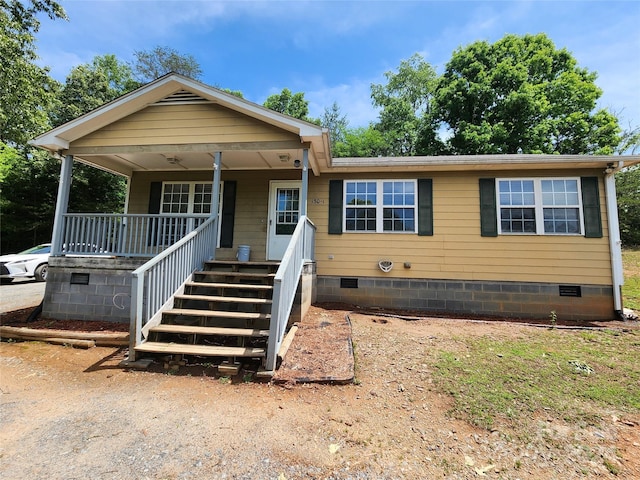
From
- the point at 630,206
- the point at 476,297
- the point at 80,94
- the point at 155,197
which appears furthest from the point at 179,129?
the point at 630,206

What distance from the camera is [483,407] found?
110 inches

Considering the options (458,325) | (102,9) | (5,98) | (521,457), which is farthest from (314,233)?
(5,98)

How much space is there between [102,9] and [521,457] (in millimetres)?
11943

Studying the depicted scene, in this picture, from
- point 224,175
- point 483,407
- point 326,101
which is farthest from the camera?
point 326,101

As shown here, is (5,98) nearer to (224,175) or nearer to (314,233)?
(224,175)

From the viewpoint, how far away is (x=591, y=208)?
257 inches

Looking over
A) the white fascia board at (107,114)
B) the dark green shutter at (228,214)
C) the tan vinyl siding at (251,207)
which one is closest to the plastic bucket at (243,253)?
the tan vinyl siding at (251,207)

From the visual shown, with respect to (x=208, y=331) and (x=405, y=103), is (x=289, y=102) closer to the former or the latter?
(x=405, y=103)

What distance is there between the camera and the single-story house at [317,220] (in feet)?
18.9

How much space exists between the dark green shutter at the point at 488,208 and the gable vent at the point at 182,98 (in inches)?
249

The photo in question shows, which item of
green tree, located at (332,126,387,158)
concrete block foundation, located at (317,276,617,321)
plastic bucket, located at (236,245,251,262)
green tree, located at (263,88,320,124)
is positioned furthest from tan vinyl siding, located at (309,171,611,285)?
green tree, located at (263,88,320,124)

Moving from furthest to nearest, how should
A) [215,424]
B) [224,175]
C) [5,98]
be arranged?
[5,98] < [224,175] < [215,424]

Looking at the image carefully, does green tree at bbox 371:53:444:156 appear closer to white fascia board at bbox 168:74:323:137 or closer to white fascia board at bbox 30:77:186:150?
white fascia board at bbox 168:74:323:137

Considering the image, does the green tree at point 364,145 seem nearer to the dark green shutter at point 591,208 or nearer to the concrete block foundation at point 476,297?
the dark green shutter at point 591,208
